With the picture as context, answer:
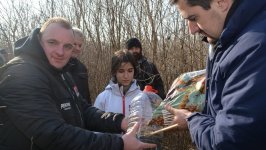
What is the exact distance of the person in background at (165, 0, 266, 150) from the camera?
1.45 meters

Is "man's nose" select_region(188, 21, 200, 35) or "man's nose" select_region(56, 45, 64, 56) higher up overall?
"man's nose" select_region(188, 21, 200, 35)

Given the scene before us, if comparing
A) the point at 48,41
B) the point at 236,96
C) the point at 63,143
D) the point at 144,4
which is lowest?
the point at 63,143

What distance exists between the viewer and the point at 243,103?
4.81 ft

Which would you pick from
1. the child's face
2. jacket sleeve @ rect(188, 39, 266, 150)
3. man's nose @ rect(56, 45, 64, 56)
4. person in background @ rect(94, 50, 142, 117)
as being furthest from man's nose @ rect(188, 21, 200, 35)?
the child's face

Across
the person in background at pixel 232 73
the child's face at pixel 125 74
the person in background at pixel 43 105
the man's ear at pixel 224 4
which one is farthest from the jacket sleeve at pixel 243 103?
the child's face at pixel 125 74

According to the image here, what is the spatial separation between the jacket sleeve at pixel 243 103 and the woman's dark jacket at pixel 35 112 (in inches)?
41.6

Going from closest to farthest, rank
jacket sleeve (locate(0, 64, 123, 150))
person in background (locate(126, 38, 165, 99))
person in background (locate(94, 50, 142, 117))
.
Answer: jacket sleeve (locate(0, 64, 123, 150)) < person in background (locate(94, 50, 142, 117)) < person in background (locate(126, 38, 165, 99))

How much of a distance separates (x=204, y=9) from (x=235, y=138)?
0.66 meters

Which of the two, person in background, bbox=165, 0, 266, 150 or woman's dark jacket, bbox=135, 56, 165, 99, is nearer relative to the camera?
person in background, bbox=165, 0, 266, 150

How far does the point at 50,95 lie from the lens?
2.47m

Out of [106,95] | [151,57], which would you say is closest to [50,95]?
[106,95]

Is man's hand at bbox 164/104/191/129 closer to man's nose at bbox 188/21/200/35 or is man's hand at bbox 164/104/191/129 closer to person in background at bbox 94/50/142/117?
man's nose at bbox 188/21/200/35

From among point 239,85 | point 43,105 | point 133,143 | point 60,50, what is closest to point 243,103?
point 239,85

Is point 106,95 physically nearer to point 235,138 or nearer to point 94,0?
point 235,138
